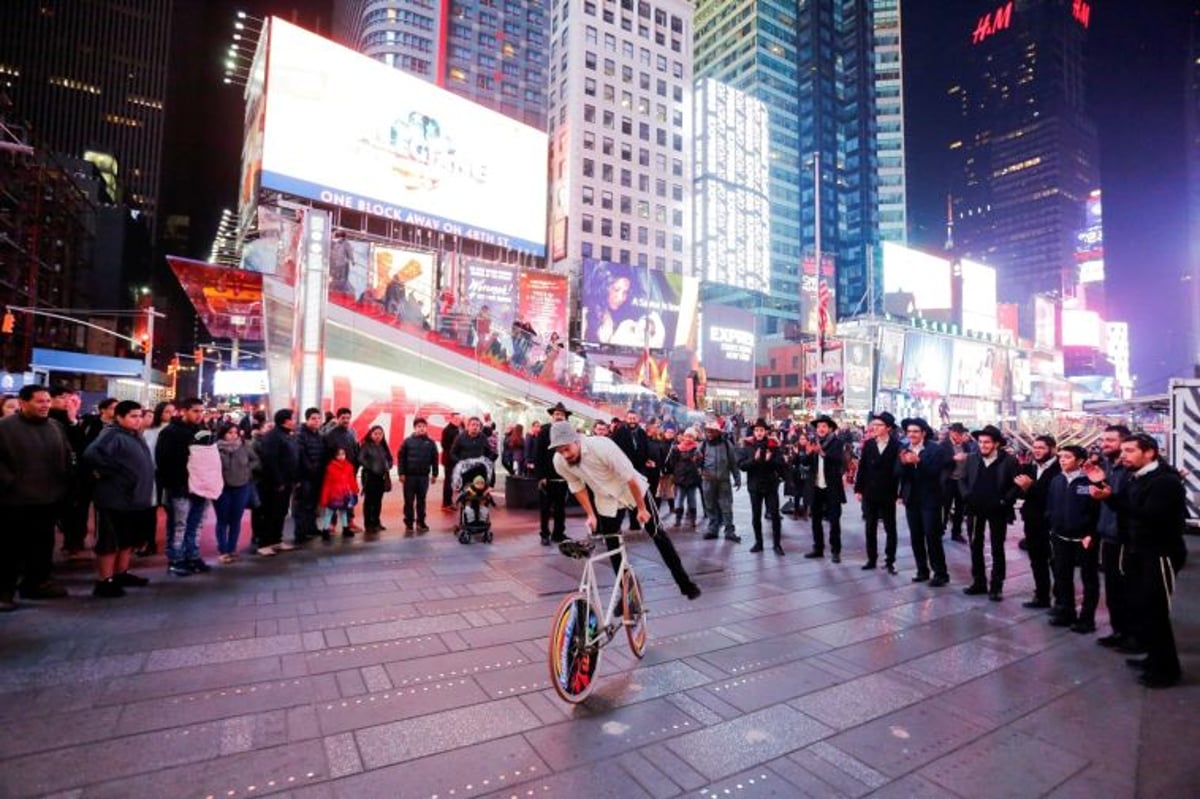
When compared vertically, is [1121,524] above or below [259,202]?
below

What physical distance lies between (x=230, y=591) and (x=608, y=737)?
508cm

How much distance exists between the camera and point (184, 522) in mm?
7305

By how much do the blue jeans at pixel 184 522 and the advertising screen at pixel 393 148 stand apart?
28.0 metres

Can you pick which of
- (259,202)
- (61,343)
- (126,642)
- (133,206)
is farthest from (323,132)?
(133,206)

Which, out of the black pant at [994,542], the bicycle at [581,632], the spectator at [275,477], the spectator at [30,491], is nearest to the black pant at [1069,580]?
the black pant at [994,542]

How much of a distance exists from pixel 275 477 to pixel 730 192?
67.8 meters

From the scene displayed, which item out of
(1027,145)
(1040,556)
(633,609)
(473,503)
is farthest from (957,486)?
(1027,145)

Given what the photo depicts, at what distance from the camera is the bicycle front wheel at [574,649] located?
3805mm

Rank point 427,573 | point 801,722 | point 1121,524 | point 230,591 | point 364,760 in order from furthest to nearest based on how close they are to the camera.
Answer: point 427,573
point 230,591
point 1121,524
point 801,722
point 364,760

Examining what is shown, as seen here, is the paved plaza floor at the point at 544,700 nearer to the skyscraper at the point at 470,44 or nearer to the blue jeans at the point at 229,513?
the blue jeans at the point at 229,513

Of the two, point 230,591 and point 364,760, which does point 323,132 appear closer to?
point 230,591

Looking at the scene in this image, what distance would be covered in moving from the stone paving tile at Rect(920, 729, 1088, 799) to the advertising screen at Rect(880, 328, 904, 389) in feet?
173

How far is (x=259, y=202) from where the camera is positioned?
98.3 feet

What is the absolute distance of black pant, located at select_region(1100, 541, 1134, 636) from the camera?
548 cm
